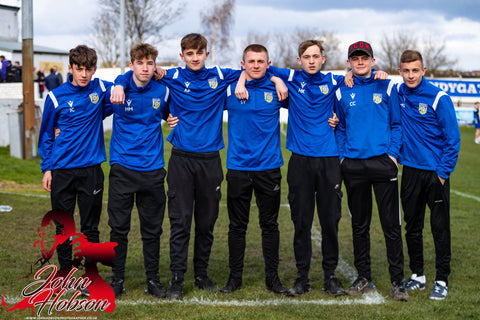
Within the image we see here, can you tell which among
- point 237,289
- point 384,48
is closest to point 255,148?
point 237,289

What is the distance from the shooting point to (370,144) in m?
5.04

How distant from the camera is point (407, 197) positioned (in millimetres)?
5309

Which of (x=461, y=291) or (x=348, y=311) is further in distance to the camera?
(x=461, y=291)

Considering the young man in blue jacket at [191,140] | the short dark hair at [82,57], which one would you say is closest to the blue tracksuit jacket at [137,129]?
the young man in blue jacket at [191,140]

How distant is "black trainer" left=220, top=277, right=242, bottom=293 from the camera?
517 centimetres

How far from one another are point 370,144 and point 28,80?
11.0 meters

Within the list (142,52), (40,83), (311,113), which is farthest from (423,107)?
(40,83)

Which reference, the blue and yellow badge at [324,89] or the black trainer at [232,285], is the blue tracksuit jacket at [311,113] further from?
the black trainer at [232,285]

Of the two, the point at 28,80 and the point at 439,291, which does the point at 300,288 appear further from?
the point at 28,80

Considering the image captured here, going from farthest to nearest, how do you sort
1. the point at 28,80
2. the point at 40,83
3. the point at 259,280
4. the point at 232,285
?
the point at 40,83 → the point at 28,80 → the point at 259,280 → the point at 232,285

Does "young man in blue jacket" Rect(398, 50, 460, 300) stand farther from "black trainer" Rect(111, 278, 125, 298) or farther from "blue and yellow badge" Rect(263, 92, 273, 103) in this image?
"black trainer" Rect(111, 278, 125, 298)

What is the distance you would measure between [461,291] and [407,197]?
3.28ft

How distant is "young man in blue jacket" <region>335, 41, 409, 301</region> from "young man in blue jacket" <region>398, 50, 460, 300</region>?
0.20 metres

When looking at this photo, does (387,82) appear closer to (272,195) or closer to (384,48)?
(272,195)
